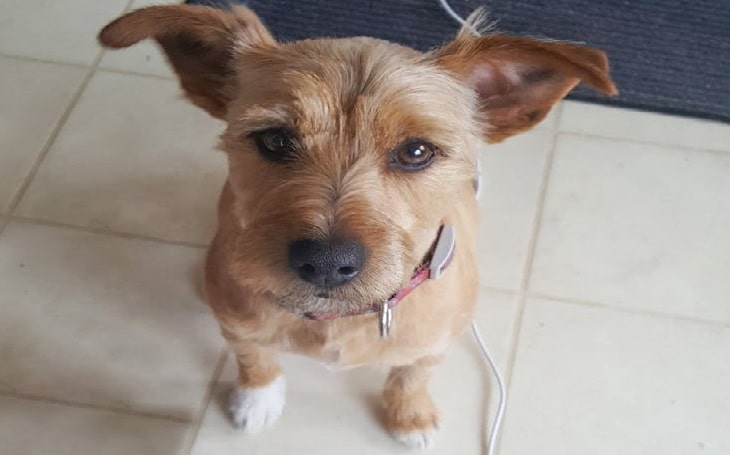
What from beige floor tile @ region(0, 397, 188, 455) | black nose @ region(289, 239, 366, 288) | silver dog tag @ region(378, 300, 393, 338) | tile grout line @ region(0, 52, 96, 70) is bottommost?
beige floor tile @ region(0, 397, 188, 455)

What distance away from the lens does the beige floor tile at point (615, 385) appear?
207 centimetres

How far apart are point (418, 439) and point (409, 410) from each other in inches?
3.0

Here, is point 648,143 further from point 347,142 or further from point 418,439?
point 347,142

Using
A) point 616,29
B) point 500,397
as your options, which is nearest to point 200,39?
point 500,397

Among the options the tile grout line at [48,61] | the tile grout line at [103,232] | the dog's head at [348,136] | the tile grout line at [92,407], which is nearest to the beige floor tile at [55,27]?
the tile grout line at [48,61]

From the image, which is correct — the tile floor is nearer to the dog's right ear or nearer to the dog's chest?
the dog's chest

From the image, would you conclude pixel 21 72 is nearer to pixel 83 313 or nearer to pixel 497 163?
pixel 83 313

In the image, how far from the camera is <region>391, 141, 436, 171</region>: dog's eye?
4.75 ft

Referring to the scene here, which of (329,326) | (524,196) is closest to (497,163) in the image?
(524,196)

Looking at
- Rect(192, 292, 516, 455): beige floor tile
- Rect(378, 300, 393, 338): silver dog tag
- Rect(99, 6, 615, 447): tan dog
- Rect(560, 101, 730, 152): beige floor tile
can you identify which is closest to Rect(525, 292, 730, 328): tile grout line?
Rect(192, 292, 516, 455): beige floor tile

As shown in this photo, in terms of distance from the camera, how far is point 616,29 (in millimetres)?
2709

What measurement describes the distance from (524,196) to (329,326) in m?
0.94

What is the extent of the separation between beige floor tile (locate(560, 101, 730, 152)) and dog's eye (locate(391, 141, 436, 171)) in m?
1.18

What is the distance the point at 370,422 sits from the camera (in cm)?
209
